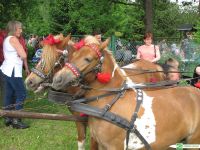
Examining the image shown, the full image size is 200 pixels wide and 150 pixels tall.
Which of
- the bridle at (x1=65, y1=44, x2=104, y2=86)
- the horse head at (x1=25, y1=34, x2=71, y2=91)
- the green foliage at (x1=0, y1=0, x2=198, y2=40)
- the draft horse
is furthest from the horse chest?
the green foliage at (x1=0, y1=0, x2=198, y2=40)

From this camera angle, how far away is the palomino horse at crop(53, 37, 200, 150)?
12.2 feet

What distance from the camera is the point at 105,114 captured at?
3746 mm

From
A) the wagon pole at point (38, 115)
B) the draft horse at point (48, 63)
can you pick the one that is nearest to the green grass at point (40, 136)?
the draft horse at point (48, 63)

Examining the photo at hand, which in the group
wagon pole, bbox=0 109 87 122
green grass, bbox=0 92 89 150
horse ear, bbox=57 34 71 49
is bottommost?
green grass, bbox=0 92 89 150

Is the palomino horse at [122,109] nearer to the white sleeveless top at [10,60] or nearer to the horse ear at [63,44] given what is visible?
the horse ear at [63,44]

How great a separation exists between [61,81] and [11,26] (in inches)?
140

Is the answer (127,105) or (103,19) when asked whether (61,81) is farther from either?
(103,19)

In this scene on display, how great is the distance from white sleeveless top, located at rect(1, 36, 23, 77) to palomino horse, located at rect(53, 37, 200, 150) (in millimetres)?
3215

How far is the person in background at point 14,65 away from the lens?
6.82 meters

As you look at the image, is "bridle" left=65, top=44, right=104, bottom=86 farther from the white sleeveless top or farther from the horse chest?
the white sleeveless top

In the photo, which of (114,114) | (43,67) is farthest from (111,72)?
(43,67)

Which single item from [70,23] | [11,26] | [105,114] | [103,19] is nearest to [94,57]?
[105,114]

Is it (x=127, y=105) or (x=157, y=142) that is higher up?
(x=127, y=105)

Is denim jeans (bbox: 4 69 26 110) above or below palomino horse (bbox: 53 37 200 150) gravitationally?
below
